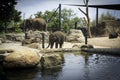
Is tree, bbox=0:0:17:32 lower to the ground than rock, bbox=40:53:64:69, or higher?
higher

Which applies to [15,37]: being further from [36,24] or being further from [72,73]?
[72,73]

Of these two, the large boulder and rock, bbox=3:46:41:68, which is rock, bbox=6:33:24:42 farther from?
rock, bbox=3:46:41:68

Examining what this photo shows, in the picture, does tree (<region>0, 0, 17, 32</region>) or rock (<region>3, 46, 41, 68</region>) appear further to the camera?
rock (<region>3, 46, 41, 68</region>)

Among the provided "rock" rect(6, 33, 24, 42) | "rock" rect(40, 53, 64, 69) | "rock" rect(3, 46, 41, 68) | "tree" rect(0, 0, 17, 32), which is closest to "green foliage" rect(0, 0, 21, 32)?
"tree" rect(0, 0, 17, 32)

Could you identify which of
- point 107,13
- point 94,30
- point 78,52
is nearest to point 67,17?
point 107,13

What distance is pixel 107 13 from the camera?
115 ft

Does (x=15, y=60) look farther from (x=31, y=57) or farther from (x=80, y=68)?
(x=80, y=68)

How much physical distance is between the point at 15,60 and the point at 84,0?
19.0 m

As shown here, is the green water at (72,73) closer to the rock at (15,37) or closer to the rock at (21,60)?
the rock at (21,60)

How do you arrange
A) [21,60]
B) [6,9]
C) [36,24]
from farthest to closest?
[36,24] → [21,60] → [6,9]

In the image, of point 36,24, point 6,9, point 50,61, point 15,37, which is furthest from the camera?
point 36,24

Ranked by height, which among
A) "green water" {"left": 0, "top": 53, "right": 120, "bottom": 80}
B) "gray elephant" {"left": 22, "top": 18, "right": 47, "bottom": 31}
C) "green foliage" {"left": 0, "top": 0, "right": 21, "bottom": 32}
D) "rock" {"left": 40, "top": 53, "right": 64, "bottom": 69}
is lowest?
"green water" {"left": 0, "top": 53, "right": 120, "bottom": 80}

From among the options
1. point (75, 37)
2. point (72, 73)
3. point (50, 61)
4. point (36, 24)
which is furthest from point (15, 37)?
point (72, 73)

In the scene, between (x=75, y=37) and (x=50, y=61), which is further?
(x=75, y=37)
